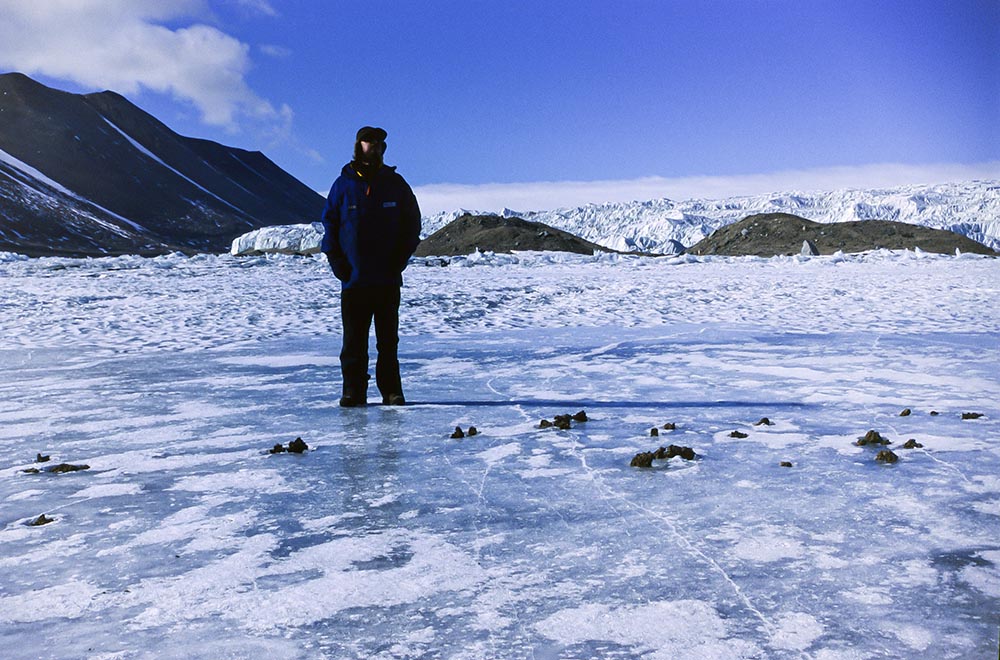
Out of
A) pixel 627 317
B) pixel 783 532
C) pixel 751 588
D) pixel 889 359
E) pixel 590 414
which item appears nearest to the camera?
pixel 751 588

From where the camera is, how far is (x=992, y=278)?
1802 cm

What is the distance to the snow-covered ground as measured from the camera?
2.07 meters

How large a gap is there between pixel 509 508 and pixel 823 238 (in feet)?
148

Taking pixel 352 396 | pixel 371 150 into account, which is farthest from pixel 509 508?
pixel 371 150

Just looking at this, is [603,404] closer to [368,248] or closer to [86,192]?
[368,248]

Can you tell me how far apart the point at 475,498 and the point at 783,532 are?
3.79ft

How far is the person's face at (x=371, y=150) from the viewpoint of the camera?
17.0ft

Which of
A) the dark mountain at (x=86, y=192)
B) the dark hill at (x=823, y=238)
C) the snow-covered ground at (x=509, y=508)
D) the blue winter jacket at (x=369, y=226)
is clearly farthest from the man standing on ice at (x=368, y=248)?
the dark mountain at (x=86, y=192)

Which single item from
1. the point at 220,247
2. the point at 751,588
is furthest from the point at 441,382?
the point at 220,247

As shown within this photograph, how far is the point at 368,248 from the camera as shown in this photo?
17.5 ft

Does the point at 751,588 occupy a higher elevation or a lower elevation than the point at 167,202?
lower

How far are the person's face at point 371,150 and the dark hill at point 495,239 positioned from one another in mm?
33059

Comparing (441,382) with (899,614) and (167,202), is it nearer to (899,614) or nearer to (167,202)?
(899,614)

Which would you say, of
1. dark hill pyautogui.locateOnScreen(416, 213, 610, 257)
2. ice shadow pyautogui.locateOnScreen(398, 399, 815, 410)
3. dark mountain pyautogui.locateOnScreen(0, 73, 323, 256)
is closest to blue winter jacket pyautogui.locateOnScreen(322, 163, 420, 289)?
ice shadow pyautogui.locateOnScreen(398, 399, 815, 410)
